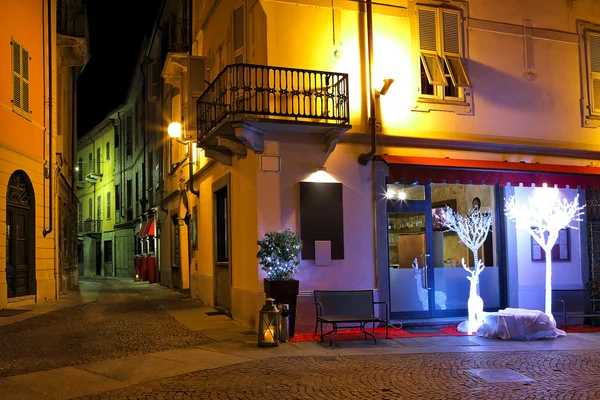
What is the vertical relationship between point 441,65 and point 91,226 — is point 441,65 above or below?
above

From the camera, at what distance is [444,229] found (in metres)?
12.9

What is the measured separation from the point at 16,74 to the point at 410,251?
1094cm

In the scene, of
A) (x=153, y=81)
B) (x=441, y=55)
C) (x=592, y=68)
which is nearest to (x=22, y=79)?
(x=153, y=81)

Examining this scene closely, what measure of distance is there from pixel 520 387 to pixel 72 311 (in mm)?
11403

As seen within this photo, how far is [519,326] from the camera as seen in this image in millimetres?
10641

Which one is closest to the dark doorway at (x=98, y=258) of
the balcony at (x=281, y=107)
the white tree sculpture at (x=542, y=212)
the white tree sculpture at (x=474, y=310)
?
the balcony at (x=281, y=107)

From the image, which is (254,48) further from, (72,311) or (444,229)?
(72,311)

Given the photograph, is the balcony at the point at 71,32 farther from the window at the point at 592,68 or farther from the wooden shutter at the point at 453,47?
the window at the point at 592,68

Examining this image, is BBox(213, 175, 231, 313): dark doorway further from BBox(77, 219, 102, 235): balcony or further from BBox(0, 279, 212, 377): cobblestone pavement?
BBox(77, 219, 102, 235): balcony

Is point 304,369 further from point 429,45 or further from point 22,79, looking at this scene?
point 22,79

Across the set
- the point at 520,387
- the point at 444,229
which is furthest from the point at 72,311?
the point at 520,387

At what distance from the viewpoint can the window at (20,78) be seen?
15008mm

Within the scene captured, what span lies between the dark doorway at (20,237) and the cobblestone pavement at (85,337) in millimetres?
1495

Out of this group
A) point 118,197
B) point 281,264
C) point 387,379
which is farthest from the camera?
point 118,197
